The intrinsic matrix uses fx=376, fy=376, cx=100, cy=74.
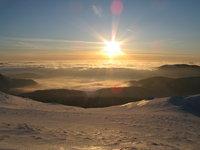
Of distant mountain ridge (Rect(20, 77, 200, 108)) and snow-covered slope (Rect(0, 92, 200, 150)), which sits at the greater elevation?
distant mountain ridge (Rect(20, 77, 200, 108))

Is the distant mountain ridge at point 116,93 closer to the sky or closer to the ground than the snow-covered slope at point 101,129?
closer to the sky

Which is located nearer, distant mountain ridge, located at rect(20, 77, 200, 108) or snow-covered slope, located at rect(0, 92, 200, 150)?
snow-covered slope, located at rect(0, 92, 200, 150)

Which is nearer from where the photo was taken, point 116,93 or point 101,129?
point 101,129

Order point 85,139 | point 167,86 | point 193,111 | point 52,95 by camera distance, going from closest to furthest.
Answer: point 85,139, point 193,111, point 52,95, point 167,86

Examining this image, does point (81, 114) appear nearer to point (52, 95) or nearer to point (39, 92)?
point (52, 95)

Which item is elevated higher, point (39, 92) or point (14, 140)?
point (39, 92)

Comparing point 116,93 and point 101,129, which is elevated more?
point 116,93

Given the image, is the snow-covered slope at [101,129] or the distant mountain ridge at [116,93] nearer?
the snow-covered slope at [101,129]

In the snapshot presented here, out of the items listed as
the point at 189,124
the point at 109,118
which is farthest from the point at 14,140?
the point at 189,124
